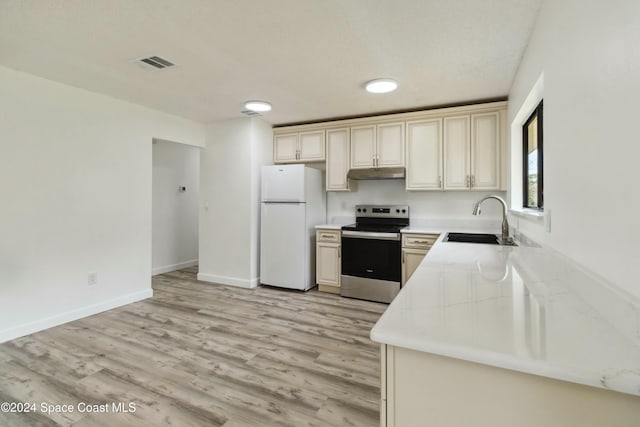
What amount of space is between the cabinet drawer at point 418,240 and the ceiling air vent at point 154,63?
2863 mm

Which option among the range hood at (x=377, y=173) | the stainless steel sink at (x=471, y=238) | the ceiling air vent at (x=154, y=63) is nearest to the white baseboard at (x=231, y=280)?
the range hood at (x=377, y=173)

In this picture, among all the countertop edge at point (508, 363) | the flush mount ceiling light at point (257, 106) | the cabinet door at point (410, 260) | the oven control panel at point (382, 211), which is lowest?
the cabinet door at point (410, 260)

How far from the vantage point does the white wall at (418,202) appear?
369cm

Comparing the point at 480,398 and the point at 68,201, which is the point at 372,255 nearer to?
the point at 480,398

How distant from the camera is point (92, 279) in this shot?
125 inches

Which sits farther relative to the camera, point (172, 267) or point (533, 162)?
point (172, 267)

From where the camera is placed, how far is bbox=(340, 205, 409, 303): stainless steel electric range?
11.6ft

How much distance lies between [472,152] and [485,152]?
0.43 feet

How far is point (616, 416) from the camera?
0.60 m

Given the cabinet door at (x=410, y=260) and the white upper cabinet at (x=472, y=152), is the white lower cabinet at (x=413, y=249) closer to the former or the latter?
the cabinet door at (x=410, y=260)

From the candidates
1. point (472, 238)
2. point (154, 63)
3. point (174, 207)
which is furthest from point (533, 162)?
point (174, 207)

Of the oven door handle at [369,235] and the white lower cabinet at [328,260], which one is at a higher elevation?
the oven door handle at [369,235]

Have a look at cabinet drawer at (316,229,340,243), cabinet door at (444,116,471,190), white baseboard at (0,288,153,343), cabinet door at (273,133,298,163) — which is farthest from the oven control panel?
white baseboard at (0,288,153,343)

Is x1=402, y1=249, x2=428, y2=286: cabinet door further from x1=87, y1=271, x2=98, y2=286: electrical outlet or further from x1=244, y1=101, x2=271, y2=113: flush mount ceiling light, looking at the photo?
x1=87, y1=271, x2=98, y2=286: electrical outlet
